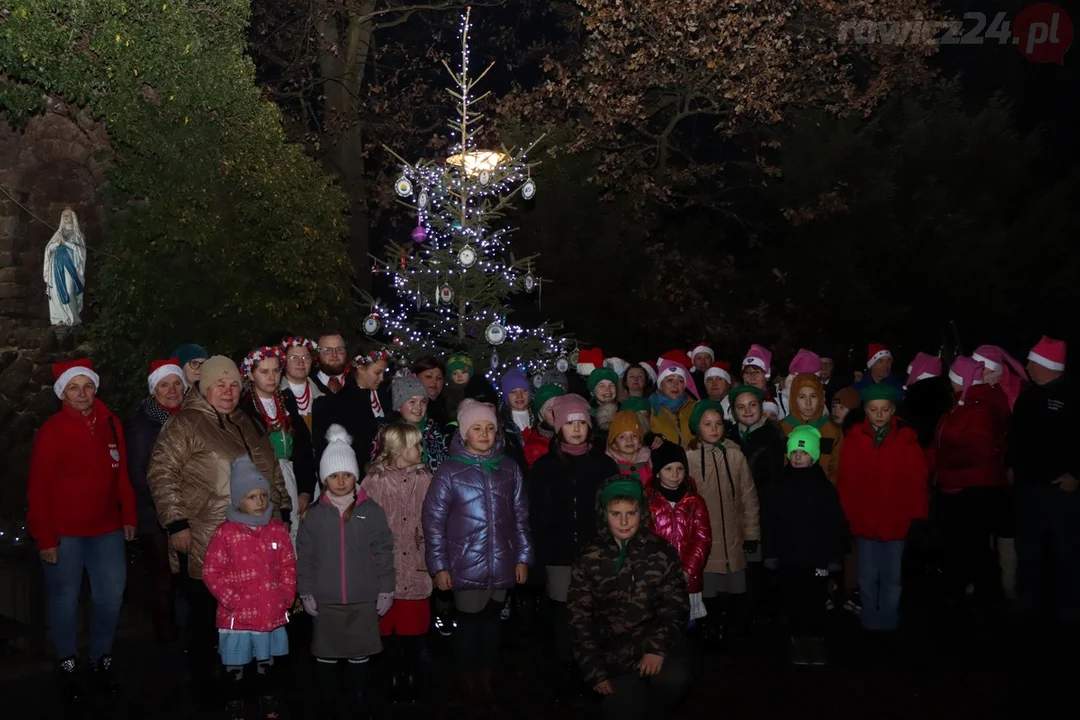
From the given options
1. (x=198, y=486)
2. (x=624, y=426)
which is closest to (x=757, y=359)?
(x=624, y=426)

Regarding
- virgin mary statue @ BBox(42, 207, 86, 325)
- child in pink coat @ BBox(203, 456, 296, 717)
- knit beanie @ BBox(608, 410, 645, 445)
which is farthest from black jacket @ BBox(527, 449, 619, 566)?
virgin mary statue @ BBox(42, 207, 86, 325)

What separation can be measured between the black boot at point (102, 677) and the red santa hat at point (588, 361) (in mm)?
6274

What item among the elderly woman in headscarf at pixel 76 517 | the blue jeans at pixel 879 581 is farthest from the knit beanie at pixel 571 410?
the elderly woman in headscarf at pixel 76 517

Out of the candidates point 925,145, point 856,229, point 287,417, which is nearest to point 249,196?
point 287,417

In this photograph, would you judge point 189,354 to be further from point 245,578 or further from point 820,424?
point 820,424

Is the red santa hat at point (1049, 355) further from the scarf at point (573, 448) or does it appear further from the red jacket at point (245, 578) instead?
the red jacket at point (245, 578)

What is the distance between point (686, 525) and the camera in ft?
26.6

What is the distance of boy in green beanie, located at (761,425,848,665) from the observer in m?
8.85

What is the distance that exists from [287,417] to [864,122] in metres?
18.4

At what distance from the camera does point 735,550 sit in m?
9.04

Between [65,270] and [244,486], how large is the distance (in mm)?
7041

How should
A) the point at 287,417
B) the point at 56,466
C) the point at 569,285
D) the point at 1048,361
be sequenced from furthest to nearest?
1. the point at 569,285
2. the point at 1048,361
3. the point at 287,417
4. the point at 56,466

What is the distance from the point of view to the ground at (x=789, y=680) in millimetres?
7664

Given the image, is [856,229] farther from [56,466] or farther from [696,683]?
[56,466]
